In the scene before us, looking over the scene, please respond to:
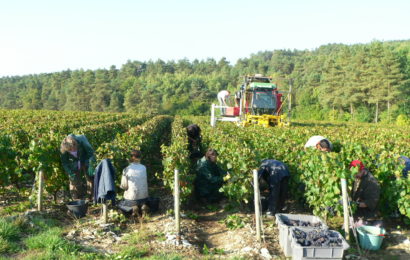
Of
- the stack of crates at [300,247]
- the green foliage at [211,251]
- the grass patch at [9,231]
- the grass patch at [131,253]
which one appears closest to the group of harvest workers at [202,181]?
the stack of crates at [300,247]

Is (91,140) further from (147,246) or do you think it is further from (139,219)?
(147,246)

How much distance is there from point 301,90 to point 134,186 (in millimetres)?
75679

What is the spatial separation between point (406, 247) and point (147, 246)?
12.8 feet

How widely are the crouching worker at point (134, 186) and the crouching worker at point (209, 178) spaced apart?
1.47 meters

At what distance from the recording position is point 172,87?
329 ft

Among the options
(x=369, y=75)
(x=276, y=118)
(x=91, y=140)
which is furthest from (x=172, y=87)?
(x=91, y=140)

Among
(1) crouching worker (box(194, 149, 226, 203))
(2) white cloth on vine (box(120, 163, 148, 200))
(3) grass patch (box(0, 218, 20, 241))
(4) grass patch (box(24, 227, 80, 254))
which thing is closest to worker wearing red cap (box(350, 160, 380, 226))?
(1) crouching worker (box(194, 149, 226, 203))

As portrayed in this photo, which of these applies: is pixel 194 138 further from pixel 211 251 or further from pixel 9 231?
pixel 9 231

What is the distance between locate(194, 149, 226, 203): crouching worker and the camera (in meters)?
7.16

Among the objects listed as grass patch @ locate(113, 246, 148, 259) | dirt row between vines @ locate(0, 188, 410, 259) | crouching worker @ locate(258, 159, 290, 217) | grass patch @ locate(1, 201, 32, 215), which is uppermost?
crouching worker @ locate(258, 159, 290, 217)

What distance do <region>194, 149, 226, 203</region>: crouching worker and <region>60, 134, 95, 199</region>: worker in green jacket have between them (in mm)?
2252

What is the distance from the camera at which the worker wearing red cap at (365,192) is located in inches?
209

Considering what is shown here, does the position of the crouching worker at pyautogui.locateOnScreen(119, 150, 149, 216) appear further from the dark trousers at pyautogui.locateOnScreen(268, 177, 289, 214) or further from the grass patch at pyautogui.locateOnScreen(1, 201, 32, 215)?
the dark trousers at pyautogui.locateOnScreen(268, 177, 289, 214)

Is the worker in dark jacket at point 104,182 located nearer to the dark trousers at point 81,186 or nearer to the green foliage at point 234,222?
the dark trousers at point 81,186
